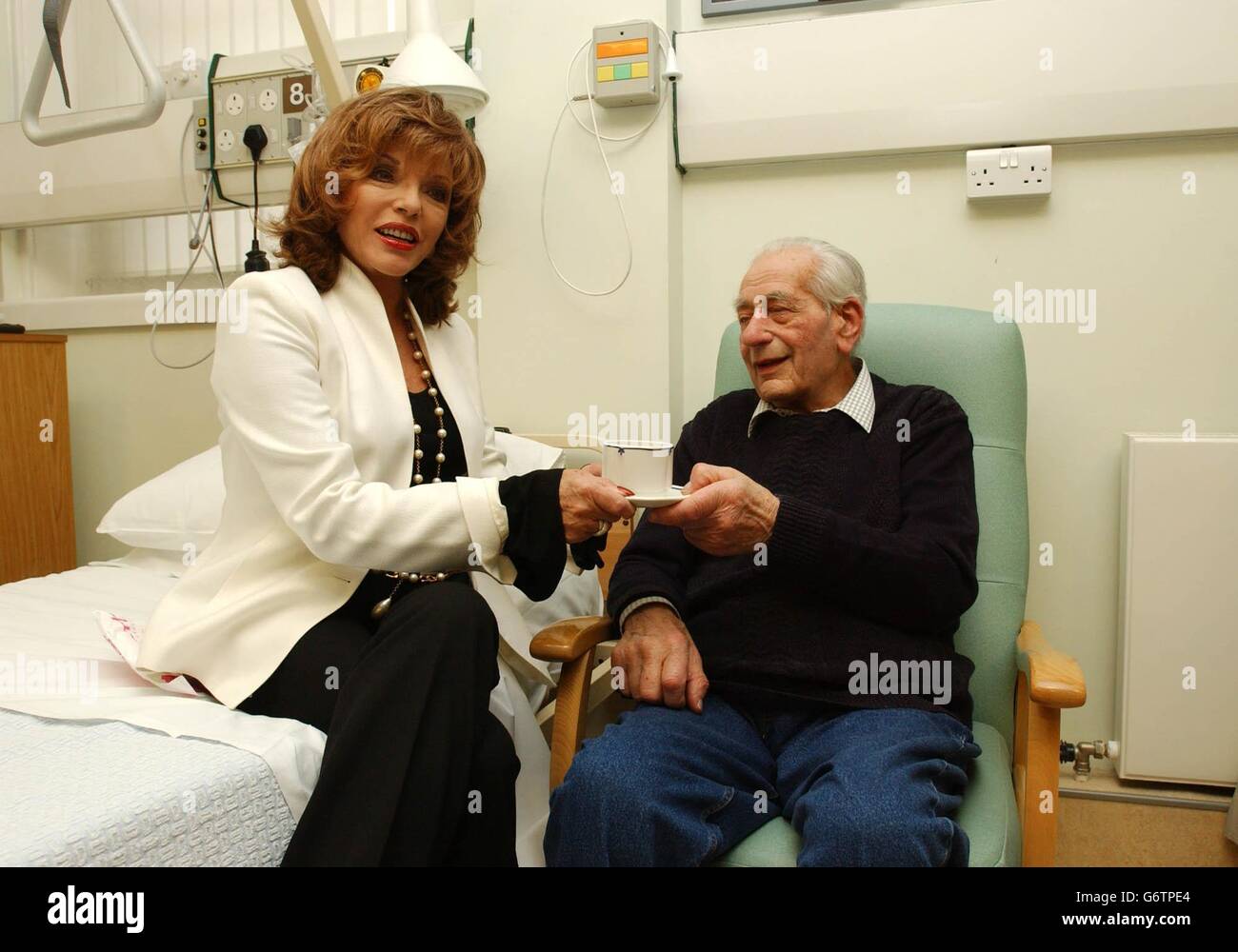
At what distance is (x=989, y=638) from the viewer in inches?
61.9

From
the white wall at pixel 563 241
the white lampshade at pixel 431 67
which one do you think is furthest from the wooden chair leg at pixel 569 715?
the white lampshade at pixel 431 67

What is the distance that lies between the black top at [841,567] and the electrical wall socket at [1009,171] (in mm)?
586

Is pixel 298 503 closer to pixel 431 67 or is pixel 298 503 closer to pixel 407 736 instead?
pixel 407 736

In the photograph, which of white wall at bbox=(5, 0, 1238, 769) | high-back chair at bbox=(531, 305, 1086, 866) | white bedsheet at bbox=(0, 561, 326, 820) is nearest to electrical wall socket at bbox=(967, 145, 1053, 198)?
white wall at bbox=(5, 0, 1238, 769)

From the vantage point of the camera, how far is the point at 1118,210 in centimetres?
191

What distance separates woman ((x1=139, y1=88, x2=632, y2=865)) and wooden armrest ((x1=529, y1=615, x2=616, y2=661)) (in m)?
0.09

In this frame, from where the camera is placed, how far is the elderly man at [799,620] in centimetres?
115

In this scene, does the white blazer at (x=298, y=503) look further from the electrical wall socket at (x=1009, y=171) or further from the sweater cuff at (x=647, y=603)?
the electrical wall socket at (x=1009, y=171)

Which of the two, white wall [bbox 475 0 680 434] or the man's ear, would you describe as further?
white wall [bbox 475 0 680 434]

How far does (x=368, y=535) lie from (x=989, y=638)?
98cm

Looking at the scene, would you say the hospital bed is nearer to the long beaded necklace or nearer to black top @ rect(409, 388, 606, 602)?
the long beaded necklace

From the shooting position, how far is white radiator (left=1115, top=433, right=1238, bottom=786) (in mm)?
1765

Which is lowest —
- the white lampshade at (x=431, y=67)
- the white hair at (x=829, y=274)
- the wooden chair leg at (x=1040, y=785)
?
the wooden chair leg at (x=1040, y=785)
